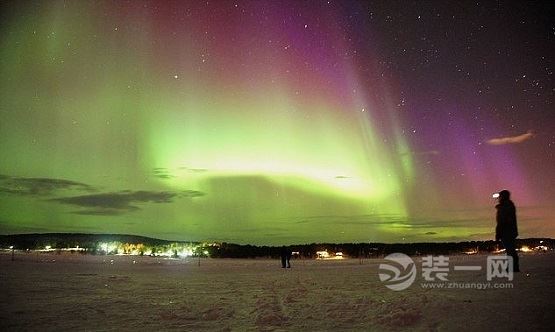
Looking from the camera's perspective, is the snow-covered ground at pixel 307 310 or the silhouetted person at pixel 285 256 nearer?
the snow-covered ground at pixel 307 310

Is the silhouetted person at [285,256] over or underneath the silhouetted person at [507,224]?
underneath

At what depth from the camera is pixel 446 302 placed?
8.63m

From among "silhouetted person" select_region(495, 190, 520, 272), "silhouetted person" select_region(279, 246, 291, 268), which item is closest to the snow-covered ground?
"silhouetted person" select_region(495, 190, 520, 272)

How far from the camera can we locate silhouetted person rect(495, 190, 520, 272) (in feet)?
39.1

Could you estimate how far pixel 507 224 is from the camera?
12.0 m

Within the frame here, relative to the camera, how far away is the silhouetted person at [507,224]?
11906mm

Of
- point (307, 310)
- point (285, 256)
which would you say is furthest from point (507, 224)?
point (285, 256)

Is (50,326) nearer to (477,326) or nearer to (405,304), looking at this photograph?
(405,304)

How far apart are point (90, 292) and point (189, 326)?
7474 mm

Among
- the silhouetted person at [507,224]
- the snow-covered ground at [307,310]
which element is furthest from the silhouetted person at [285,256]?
the silhouetted person at [507,224]

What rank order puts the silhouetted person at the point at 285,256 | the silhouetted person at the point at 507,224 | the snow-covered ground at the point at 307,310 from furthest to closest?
the silhouetted person at the point at 285,256, the silhouetted person at the point at 507,224, the snow-covered ground at the point at 307,310

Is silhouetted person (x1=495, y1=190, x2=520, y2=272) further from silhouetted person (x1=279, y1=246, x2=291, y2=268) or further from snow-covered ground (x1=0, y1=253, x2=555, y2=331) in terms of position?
silhouetted person (x1=279, y1=246, x2=291, y2=268)

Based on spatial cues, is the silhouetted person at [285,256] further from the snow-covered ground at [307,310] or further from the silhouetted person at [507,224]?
the silhouetted person at [507,224]

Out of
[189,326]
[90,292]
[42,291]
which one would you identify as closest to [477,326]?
[189,326]
